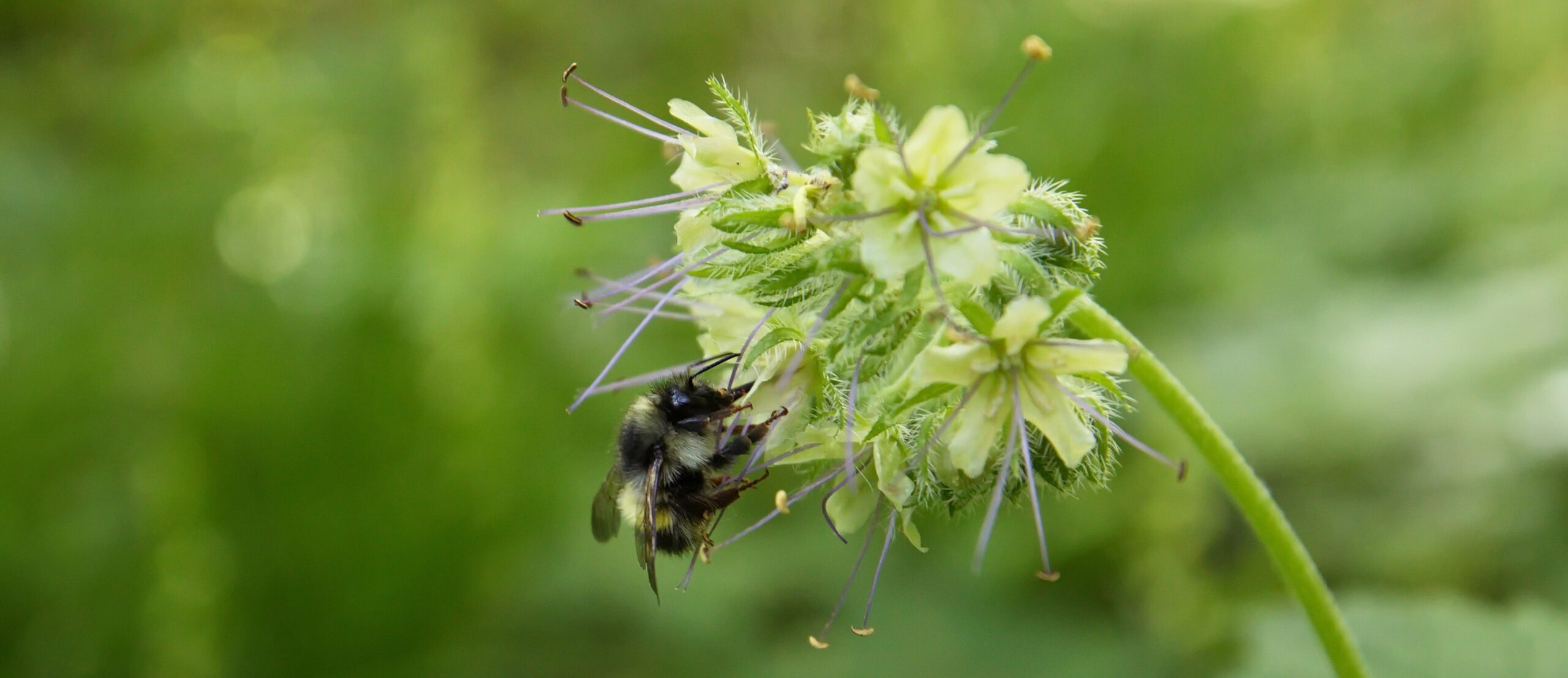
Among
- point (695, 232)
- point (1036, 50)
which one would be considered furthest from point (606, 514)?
point (1036, 50)

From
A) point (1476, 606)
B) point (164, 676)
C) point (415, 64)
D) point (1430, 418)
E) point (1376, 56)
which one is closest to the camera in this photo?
point (1476, 606)

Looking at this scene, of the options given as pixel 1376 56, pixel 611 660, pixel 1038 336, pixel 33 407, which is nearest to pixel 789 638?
pixel 611 660

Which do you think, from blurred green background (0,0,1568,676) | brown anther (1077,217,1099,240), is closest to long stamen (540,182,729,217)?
brown anther (1077,217,1099,240)

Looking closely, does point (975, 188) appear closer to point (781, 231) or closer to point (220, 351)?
point (781, 231)

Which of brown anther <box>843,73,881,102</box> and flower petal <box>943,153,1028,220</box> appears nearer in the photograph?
flower petal <box>943,153,1028,220</box>

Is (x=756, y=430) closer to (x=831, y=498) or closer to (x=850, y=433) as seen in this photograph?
(x=831, y=498)

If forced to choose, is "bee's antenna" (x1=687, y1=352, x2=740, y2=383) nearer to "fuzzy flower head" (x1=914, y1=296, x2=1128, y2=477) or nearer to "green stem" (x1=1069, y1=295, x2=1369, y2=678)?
"fuzzy flower head" (x1=914, y1=296, x2=1128, y2=477)

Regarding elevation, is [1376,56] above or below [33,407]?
above
